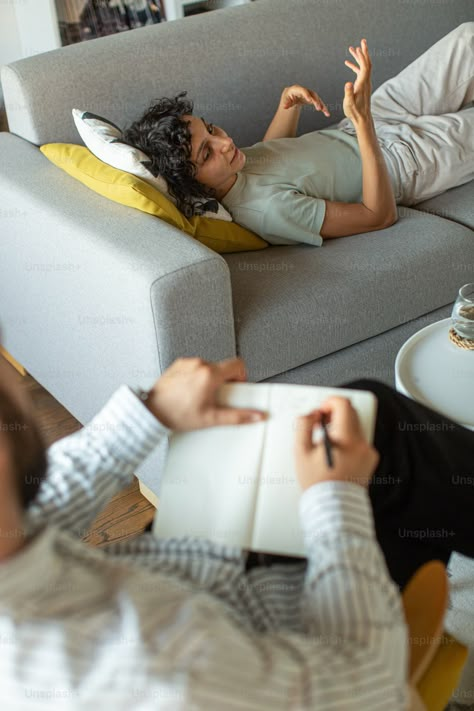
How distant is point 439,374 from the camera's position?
1.62m

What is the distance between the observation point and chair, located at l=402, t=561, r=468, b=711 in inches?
34.4

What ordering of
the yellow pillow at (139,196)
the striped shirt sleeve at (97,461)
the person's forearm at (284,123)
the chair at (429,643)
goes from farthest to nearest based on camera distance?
the person's forearm at (284,123) < the yellow pillow at (139,196) < the striped shirt sleeve at (97,461) < the chair at (429,643)

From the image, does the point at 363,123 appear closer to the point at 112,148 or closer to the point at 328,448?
the point at 112,148

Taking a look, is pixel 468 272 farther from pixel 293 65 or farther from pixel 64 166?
pixel 64 166

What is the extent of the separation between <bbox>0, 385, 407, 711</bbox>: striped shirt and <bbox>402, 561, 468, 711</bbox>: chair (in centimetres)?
6

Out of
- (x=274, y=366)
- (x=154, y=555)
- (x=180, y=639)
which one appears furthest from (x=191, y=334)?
(x=180, y=639)

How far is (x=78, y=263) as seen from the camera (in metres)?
1.81

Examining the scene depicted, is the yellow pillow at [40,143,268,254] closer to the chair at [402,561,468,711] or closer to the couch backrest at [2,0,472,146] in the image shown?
the couch backrest at [2,0,472,146]

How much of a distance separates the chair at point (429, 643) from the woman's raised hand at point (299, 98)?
5.26ft

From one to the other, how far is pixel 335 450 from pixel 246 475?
4.9 inches

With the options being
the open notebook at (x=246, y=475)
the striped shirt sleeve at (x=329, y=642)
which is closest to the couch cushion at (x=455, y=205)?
the open notebook at (x=246, y=475)

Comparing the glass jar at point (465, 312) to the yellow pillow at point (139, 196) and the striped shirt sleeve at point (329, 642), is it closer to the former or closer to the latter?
the yellow pillow at point (139, 196)

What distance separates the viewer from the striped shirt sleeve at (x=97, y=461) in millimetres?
986

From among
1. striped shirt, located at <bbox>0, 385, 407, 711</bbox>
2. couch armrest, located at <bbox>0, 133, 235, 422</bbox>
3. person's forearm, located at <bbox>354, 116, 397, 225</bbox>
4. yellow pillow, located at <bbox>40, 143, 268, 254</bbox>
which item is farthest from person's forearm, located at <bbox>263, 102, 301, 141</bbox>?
striped shirt, located at <bbox>0, 385, 407, 711</bbox>
